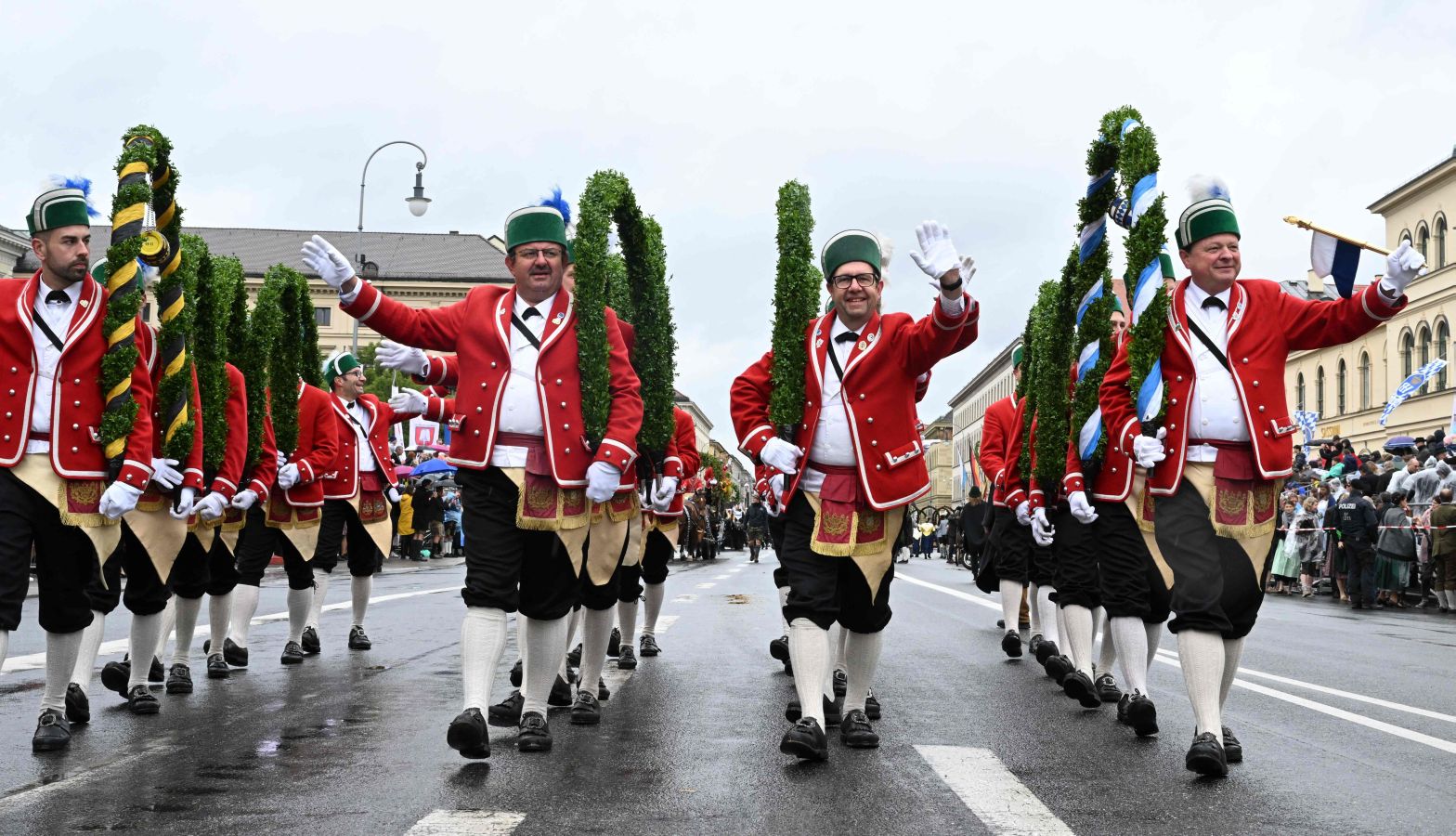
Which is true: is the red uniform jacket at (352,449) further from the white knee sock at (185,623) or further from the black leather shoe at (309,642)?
the white knee sock at (185,623)

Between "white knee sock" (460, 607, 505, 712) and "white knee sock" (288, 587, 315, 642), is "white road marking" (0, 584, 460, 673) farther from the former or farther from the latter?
"white knee sock" (460, 607, 505, 712)

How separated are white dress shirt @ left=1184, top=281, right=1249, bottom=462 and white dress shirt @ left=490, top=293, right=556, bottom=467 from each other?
2.79 meters

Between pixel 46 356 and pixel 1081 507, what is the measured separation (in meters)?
4.97

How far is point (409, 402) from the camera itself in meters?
7.74

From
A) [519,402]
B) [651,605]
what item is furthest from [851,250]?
[651,605]

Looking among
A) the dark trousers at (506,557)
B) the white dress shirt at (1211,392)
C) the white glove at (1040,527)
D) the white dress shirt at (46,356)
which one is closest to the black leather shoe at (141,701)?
the white dress shirt at (46,356)

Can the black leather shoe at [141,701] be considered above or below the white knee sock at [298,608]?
below

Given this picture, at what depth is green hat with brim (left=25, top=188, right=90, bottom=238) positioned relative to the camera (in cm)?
615

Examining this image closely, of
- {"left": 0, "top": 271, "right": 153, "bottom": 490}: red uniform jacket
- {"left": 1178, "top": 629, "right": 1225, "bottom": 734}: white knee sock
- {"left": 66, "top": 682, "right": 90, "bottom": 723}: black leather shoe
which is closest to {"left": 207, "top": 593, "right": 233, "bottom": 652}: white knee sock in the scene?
{"left": 66, "top": 682, "right": 90, "bottom": 723}: black leather shoe

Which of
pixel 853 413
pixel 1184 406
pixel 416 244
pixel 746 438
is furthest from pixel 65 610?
pixel 416 244

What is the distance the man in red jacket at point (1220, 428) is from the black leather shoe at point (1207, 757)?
0.04ft

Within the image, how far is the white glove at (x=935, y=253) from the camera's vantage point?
19.3ft

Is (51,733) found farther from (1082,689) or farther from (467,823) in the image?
(1082,689)

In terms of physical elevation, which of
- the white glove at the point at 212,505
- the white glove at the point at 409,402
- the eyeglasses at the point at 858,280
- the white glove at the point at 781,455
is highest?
the eyeglasses at the point at 858,280
